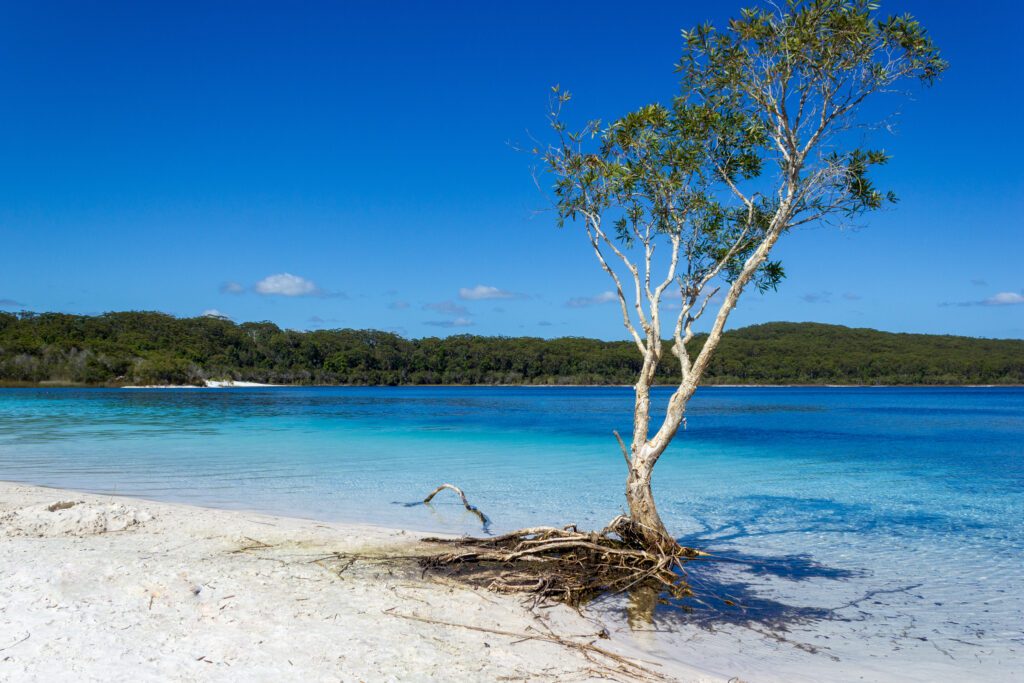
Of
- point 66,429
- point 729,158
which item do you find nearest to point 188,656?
point 729,158

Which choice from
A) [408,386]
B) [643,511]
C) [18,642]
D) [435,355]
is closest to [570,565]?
[643,511]

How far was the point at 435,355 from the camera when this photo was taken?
146125 mm

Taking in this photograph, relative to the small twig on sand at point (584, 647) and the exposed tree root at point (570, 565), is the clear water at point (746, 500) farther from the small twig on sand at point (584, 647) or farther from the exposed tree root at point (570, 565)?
the small twig on sand at point (584, 647)

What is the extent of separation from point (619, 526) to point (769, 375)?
127 metres

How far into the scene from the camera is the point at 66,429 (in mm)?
26469

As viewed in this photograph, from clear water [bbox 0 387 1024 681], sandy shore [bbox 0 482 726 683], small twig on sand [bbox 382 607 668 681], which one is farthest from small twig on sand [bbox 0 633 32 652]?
clear water [bbox 0 387 1024 681]

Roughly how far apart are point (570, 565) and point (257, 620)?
10.5 ft

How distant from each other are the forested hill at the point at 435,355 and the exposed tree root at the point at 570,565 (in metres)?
89.5

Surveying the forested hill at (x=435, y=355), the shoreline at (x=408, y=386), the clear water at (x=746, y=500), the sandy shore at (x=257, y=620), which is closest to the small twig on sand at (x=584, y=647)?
the sandy shore at (x=257, y=620)

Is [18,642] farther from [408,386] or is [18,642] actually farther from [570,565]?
[408,386]

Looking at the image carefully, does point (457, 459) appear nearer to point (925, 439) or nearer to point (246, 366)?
point (925, 439)

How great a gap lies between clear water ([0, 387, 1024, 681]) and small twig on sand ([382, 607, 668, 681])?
607 mm

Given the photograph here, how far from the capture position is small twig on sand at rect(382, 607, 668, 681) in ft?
15.4

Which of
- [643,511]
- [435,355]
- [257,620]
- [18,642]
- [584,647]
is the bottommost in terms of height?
[584,647]
